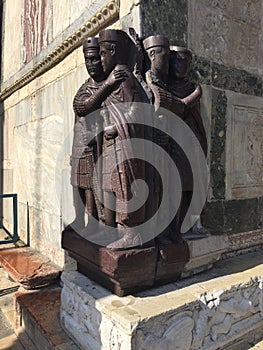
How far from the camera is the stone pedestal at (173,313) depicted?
1507 mm

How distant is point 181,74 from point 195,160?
52cm

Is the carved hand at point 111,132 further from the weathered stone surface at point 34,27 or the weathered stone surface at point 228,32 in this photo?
the weathered stone surface at point 34,27

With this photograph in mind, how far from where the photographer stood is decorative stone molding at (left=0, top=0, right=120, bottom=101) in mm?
2284

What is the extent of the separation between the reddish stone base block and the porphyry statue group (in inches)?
2.2

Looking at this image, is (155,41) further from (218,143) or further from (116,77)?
(218,143)

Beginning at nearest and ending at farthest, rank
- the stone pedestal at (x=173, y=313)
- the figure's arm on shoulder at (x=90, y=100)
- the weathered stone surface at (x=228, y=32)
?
the stone pedestal at (x=173, y=313) → the figure's arm on shoulder at (x=90, y=100) → the weathered stone surface at (x=228, y=32)

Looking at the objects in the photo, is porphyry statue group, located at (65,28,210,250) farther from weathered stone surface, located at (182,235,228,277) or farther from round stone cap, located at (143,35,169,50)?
weathered stone surface, located at (182,235,228,277)

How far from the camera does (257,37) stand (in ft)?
9.05

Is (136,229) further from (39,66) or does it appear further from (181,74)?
(39,66)

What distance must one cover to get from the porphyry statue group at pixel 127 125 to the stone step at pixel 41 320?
630 mm

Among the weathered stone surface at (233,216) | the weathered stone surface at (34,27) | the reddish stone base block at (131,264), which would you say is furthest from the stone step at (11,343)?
the weathered stone surface at (34,27)

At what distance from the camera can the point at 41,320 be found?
6.71 feet

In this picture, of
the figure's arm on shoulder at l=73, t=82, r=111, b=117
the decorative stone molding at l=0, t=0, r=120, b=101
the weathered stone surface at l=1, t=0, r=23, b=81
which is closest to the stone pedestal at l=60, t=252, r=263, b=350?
the figure's arm on shoulder at l=73, t=82, r=111, b=117

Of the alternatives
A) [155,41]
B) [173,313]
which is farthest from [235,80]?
[173,313]
